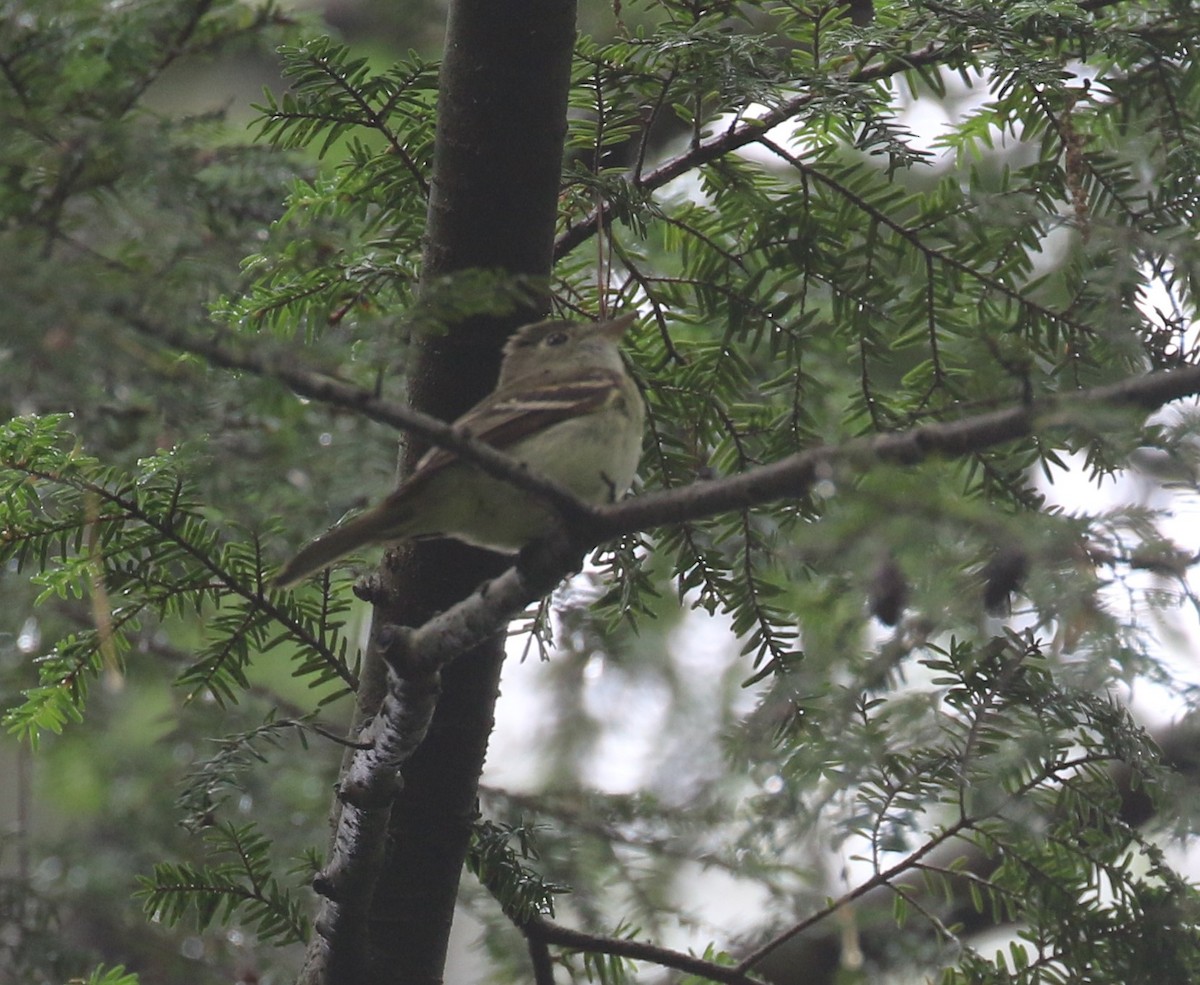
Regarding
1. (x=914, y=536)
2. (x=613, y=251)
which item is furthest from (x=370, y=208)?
(x=914, y=536)

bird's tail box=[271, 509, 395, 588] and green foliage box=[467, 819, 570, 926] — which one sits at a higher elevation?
bird's tail box=[271, 509, 395, 588]

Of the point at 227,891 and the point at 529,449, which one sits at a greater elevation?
the point at 529,449

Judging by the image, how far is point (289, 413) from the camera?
1.97 m

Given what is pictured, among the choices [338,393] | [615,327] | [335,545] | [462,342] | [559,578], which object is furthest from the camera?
[615,327]

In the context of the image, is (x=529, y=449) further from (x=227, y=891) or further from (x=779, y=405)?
(x=227, y=891)

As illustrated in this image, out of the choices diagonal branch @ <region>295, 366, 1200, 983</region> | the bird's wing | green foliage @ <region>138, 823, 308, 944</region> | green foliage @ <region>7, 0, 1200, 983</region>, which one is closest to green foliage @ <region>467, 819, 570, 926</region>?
green foliage @ <region>7, 0, 1200, 983</region>

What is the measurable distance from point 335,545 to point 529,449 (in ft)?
1.80

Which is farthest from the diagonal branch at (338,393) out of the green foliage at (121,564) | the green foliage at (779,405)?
the green foliage at (121,564)

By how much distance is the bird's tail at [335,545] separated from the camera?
296 cm

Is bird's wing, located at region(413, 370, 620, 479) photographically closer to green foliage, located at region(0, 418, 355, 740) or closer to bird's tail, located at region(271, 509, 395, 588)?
bird's tail, located at region(271, 509, 395, 588)

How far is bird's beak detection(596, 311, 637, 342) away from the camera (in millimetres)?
3217

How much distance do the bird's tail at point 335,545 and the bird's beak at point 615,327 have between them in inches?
29.2

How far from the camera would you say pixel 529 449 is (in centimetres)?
321

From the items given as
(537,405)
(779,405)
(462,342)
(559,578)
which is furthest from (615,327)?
(559,578)
